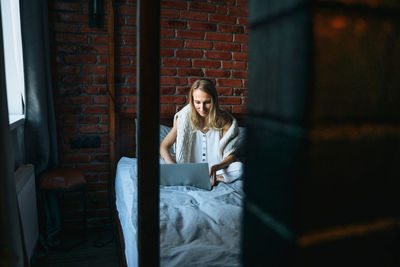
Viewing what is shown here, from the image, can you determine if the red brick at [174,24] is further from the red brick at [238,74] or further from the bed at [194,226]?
the bed at [194,226]

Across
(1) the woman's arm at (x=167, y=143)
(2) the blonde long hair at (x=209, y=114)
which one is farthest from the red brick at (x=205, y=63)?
(1) the woman's arm at (x=167, y=143)

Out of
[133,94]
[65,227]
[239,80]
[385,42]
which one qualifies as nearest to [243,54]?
[239,80]

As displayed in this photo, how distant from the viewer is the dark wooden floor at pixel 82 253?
2289 mm

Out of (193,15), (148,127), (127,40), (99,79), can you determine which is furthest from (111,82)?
(148,127)

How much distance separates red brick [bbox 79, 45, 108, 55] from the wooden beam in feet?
6.71

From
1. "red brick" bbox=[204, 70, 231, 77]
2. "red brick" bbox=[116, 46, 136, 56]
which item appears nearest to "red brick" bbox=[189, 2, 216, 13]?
"red brick" bbox=[204, 70, 231, 77]

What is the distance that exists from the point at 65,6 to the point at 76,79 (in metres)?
0.57

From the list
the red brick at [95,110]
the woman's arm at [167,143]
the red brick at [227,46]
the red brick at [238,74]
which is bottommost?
the woman's arm at [167,143]

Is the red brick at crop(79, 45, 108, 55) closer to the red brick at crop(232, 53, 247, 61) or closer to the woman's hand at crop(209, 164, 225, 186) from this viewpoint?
the red brick at crop(232, 53, 247, 61)

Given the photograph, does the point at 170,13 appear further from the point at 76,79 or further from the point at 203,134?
the point at 203,134

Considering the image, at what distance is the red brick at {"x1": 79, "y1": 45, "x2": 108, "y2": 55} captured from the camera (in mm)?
2705

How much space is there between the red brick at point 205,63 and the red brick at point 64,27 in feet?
3.34

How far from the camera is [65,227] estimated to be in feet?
9.13

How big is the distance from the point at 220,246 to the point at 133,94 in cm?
184
